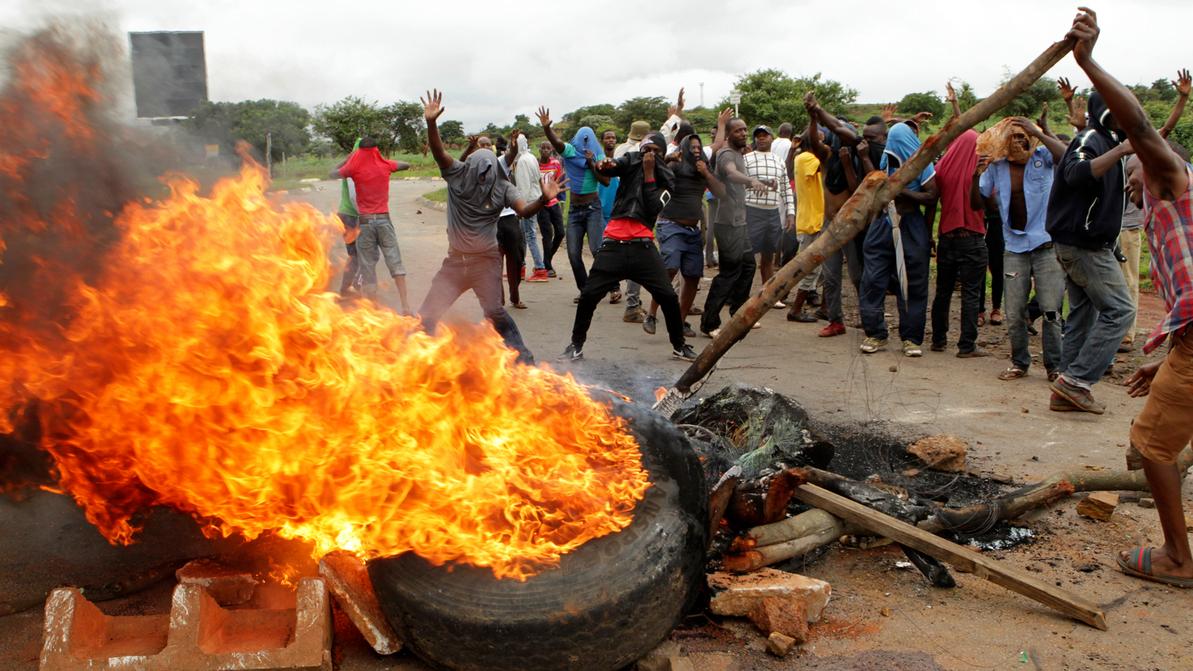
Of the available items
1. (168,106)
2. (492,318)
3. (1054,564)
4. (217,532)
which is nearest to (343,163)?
(492,318)

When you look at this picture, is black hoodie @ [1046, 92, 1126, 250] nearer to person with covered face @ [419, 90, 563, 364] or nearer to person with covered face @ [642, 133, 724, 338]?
person with covered face @ [642, 133, 724, 338]

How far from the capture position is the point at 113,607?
Result: 158 inches

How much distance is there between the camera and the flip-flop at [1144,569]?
4.07 metres

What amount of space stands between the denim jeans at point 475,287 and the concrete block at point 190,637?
4305 mm

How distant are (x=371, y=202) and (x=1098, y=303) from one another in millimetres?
7367

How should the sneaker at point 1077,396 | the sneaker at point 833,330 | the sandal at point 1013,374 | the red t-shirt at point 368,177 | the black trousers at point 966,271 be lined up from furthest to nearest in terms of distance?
the red t-shirt at point 368,177, the sneaker at point 833,330, the black trousers at point 966,271, the sandal at point 1013,374, the sneaker at point 1077,396

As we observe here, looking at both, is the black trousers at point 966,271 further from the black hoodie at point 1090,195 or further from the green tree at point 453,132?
the green tree at point 453,132

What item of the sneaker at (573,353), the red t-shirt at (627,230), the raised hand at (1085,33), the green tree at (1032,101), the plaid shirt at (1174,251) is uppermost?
the green tree at (1032,101)

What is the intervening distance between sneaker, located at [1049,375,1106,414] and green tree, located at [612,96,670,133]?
44.6m

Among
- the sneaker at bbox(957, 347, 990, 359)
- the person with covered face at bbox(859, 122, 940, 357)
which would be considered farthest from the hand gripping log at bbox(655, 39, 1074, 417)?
the sneaker at bbox(957, 347, 990, 359)

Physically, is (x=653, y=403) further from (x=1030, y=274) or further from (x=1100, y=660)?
(x=1030, y=274)

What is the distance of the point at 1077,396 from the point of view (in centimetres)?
671

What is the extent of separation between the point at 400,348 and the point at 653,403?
2399 millimetres

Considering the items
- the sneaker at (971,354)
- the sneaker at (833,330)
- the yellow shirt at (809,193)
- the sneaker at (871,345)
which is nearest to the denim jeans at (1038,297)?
the sneaker at (971,354)
